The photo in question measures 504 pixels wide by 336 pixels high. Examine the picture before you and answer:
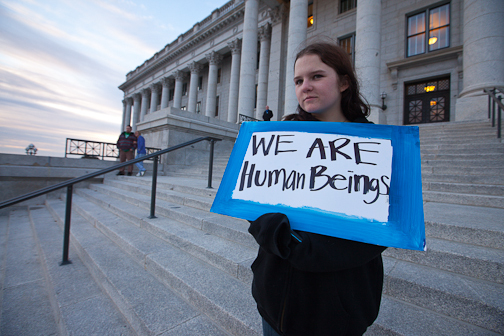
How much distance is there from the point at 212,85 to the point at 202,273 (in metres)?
21.4

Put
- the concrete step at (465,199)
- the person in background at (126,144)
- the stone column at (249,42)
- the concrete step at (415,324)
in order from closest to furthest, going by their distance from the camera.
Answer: the concrete step at (415,324) → the concrete step at (465,199) → the person in background at (126,144) → the stone column at (249,42)

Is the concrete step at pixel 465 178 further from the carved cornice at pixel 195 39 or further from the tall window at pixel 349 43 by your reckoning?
the carved cornice at pixel 195 39

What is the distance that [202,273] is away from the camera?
2.48 m

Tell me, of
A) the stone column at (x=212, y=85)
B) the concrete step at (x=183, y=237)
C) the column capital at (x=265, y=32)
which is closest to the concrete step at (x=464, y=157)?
the concrete step at (x=183, y=237)

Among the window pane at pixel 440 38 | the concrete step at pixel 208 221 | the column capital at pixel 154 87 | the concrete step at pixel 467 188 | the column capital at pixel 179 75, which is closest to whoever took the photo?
the concrete step at pixel 208 221

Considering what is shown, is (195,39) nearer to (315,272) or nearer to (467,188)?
(467,188)

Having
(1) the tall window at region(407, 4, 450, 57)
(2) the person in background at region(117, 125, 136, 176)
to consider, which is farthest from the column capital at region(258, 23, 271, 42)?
(2) the person in background at region(117, 125, 136, 176)

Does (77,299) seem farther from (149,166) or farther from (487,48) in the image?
(487,48)

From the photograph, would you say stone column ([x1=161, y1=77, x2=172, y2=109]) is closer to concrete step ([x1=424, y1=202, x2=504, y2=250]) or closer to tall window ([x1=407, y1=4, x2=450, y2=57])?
tall window ([x1=407, y1=4, x2=450, y2=57])

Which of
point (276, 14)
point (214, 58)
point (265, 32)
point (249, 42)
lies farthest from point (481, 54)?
point (214, 58)

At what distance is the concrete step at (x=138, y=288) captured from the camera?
196 cm

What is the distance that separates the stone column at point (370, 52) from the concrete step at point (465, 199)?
655 centimetres

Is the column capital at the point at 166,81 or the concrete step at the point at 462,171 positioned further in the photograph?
the column capital at the point at 166,81

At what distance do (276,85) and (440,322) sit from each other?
52.9 feet
